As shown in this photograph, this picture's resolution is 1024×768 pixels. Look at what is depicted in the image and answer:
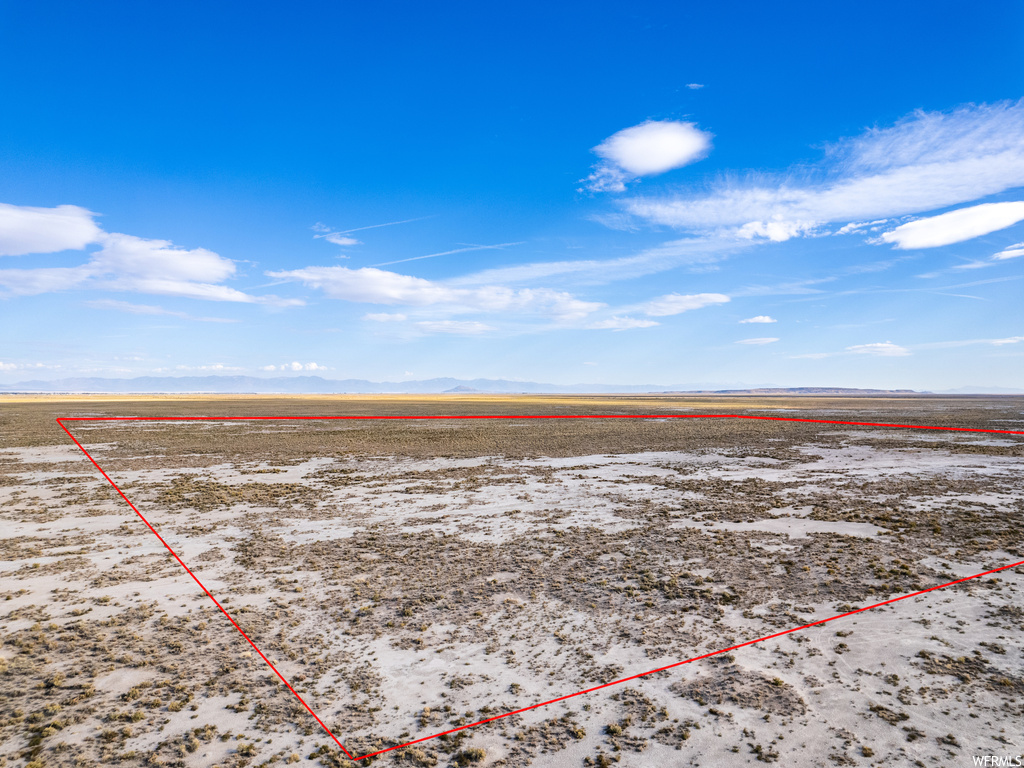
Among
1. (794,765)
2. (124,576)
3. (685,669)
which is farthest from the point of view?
(124,576)

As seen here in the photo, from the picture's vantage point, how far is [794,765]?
4.63m

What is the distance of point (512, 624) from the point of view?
24.1ft

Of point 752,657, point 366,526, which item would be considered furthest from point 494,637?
point 366,526

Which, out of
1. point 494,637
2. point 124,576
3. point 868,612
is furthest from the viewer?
point 124,576

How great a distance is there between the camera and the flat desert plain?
5000mm

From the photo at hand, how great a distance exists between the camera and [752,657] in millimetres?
6402

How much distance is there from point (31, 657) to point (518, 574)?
6517 millimetres

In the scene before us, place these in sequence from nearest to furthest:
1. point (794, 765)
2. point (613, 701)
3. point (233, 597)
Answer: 1. point (794, 765)
2. point (613, 701)
3. point (233, 597)

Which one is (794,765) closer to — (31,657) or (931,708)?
(931,708)

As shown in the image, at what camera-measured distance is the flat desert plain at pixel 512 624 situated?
5000 mm

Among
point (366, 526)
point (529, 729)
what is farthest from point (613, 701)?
point (366, 526)

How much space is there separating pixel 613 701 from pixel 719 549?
5761 millimetres

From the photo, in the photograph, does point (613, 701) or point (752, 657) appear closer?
point (613, 701)

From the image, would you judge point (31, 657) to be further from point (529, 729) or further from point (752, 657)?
point (752, 657)
